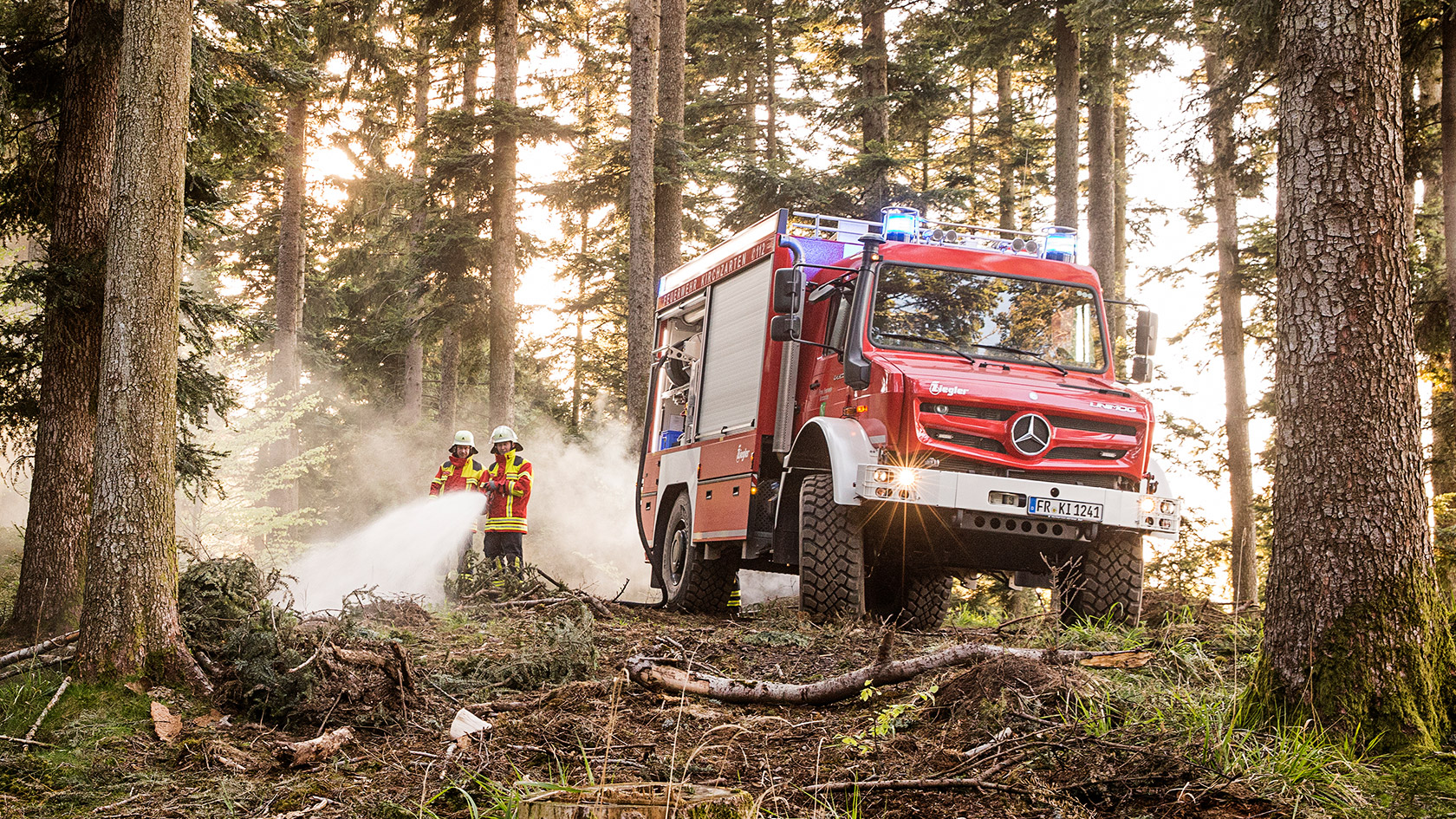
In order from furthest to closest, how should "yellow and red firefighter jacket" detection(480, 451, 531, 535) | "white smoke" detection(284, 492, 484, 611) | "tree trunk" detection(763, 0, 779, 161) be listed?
1. "tree trunk" detection(763, 0, 779, 161)
2. "white smoke" detection(284, 492, 484, 611)
3. "yellow and red firefighter jacket" detection(480, 451, 531, 535)

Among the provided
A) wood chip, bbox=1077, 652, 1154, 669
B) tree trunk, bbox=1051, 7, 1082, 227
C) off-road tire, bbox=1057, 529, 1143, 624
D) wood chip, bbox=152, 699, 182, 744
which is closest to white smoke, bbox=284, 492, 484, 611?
wood chip, bbox=152, 699, 182, 744

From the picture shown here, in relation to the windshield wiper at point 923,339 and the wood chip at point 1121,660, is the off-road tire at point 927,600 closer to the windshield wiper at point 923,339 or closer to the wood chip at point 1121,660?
the windshield wiper at point 923,339

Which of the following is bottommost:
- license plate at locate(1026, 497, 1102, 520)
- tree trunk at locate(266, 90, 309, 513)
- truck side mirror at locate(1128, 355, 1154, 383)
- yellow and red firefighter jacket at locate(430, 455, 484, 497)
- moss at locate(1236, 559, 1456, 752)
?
moss at locate(1236, 559, 1456, 752)

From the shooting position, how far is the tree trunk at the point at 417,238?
855 inches

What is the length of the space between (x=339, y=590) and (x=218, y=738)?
8.97 metres

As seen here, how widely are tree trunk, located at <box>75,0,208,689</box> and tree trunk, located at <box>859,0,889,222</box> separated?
45.1ft

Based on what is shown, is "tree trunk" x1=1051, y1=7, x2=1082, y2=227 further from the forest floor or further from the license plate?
the forest floor

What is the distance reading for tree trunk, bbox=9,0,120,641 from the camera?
812 centimetres

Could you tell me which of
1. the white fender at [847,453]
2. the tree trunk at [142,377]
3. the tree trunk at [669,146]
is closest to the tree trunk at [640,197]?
the tree trunk at [669,146]

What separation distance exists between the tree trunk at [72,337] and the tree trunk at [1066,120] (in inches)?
483

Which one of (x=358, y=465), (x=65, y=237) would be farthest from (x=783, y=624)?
(x=358, y=465)

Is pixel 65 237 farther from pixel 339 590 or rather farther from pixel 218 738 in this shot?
pixel 339 590

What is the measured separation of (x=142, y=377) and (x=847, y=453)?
4.66 m

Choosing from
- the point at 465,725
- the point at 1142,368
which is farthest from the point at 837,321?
the point at 465,725
